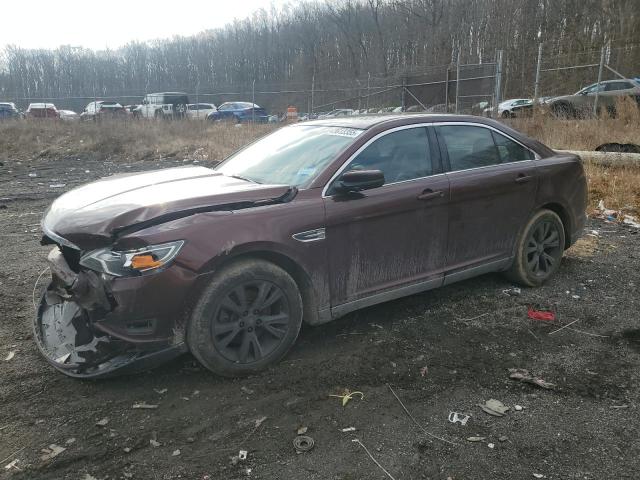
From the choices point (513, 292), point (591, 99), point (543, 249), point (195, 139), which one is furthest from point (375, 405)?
point (591, 99)

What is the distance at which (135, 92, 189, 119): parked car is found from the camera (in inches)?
951

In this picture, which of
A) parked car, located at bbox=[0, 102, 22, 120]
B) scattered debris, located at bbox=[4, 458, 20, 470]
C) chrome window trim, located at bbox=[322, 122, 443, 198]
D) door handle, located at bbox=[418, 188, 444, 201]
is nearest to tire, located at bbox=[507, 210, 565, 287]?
door handle, located at bbox=[418, 188, 444, 201]

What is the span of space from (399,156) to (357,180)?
2.28 feet

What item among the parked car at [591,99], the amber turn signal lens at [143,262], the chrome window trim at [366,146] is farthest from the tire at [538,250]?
the parked car at [591,99]

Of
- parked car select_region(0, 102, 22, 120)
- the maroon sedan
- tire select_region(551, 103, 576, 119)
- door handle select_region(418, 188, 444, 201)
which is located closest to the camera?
the maroon sedan

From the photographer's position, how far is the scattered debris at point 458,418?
9.49 ft

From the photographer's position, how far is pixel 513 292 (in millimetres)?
4836

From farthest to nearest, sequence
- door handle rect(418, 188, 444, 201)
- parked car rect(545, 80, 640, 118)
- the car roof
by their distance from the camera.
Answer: parked car rect(545, 80, 640, 118)
the car roof
door handle rect(418, 188, 444, 201)

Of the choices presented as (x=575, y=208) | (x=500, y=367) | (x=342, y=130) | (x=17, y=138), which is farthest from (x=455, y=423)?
(x=17, y=138)

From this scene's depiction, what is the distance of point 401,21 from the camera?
50.2 m

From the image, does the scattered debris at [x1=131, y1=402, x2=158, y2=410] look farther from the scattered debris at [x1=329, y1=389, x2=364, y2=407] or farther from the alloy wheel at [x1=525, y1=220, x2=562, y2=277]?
the alloy wheel at [x1=525, y1=220, x2=562, y2=277]

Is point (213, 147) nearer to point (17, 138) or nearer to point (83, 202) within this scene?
point (17, 138)

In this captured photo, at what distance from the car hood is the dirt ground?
3.35 feet

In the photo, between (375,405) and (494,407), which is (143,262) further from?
(494,407)
